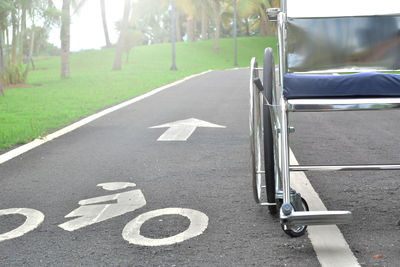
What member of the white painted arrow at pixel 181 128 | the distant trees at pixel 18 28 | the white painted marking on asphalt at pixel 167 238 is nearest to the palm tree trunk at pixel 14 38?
the distant trees at pixel 18 28

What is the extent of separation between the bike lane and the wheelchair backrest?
47.3 inches

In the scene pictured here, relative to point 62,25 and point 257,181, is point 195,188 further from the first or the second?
point 62,25

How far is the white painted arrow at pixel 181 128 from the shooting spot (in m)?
8.08

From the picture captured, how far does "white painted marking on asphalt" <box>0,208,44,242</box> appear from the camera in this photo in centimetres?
388

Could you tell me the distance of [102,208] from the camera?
14.7 feet

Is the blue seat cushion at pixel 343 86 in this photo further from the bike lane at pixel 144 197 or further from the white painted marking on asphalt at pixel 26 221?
the white painted marking on asphalt at pixel 26 221

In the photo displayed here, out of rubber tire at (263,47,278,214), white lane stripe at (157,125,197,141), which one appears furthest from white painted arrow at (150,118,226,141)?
rubber tire at (263,47,278,214)

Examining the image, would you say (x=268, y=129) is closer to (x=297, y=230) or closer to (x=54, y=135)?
(x=297, y=230)

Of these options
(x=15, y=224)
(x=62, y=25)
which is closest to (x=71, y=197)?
(x=15, y=224)

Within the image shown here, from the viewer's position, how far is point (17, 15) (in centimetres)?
2191

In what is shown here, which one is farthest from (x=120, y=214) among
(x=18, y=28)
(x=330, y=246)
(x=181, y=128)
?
(x=18, y=28)

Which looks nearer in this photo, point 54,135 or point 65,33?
point 54,135

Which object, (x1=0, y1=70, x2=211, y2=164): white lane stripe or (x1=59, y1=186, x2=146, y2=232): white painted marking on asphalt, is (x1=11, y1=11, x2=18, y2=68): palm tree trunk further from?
(x1=59, y1=186, x2=146, y2=232): white painted marking on asphalt

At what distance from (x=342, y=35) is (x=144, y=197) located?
6.56 feet
